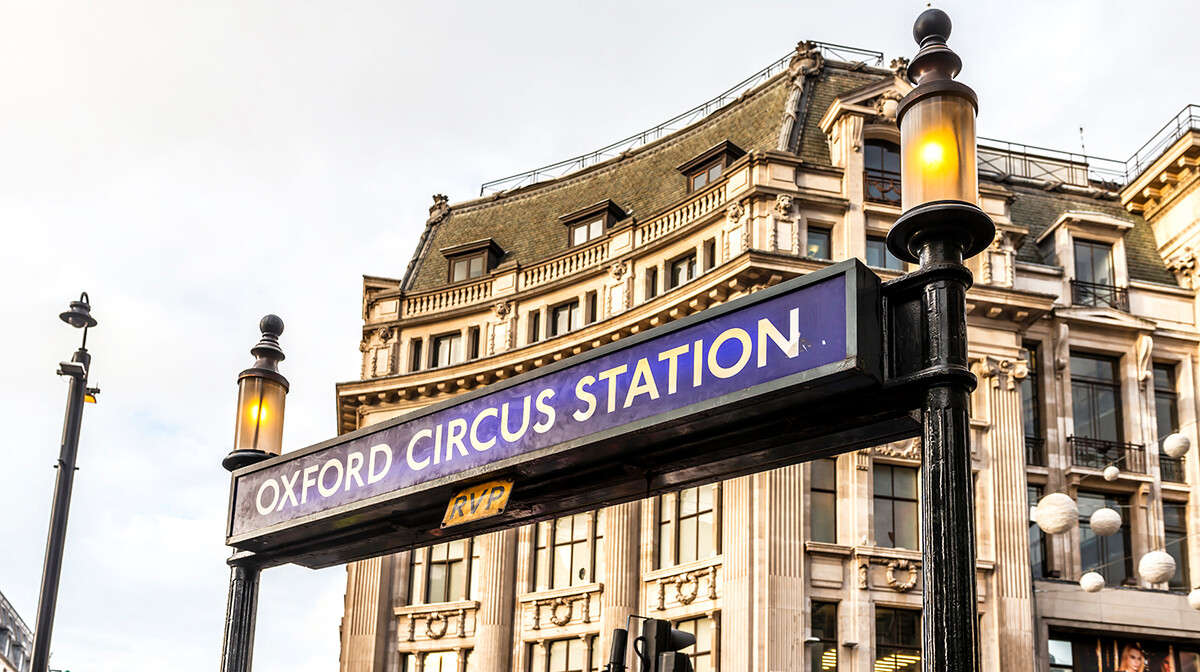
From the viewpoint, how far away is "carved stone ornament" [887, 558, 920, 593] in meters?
31.5

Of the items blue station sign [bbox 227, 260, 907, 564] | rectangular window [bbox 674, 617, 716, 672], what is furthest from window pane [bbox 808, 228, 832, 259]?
blue station sign [bbox 227, 260, 907, 564]

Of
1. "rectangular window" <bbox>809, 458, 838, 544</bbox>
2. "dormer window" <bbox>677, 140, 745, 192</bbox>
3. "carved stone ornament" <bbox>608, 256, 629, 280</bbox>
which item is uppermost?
"dormer window" <bbox>677, 140, 745, 192</bbox>

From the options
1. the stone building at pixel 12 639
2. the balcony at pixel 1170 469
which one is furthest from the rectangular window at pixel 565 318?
the stone building at pixel 12 639

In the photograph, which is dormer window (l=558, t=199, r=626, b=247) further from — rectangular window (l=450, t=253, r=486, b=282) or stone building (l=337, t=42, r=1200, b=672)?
rectangular window (l=450, t=253, r=486, b=282)

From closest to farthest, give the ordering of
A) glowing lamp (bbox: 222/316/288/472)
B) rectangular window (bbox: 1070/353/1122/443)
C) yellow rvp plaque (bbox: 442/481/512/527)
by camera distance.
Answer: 1. yellow rvp plaque (bbox: 442/481/512/527)
2. glowing lamp (bbox: 222/316/288/472)
3. rectangular window (bbox: 1070/353/1122/443)

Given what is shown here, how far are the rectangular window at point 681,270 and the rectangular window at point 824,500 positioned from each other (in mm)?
6820

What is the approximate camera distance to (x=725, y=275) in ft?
108

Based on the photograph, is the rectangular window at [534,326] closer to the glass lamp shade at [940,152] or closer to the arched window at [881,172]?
the arched window at [881,172]

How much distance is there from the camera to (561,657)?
116ft

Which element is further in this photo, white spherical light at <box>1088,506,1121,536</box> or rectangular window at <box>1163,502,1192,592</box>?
rectangular window at <box>1163,502,1192,592</box>

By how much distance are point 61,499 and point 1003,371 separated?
2610 cm

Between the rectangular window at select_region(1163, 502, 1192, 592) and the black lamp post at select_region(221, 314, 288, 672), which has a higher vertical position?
the rectangular window at select_region(1163, 502, 1192, 592)

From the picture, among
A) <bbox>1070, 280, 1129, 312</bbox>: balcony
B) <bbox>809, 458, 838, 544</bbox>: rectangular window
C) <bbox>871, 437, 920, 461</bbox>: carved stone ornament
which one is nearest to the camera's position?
<bbox>809, 458, 838, 544</bbox>: rectangular window

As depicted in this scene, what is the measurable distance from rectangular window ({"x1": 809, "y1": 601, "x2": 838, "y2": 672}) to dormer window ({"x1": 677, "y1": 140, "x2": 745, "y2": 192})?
1261cm
